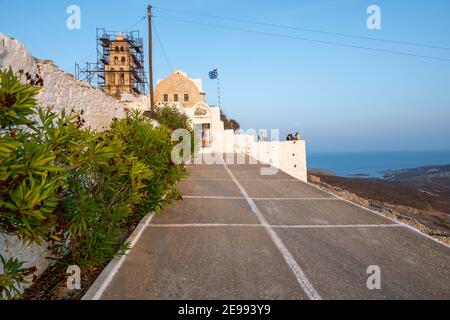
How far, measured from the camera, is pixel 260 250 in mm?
5148

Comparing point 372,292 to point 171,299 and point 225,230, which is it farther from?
point 225,230

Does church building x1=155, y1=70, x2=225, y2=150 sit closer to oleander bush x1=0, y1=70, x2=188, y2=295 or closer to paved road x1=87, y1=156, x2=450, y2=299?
paved road x1=87, y1=156, x2=450, y2=299

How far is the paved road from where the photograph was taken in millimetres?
3828

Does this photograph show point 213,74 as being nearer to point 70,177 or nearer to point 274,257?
point 274,257

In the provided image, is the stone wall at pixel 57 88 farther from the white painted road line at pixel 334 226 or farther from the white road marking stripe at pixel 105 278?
the white painted road line at pixel 334 226

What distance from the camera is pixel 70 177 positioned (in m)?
3.83

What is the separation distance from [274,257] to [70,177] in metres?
3.38

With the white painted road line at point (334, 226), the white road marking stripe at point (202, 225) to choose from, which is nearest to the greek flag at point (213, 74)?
the white road marking stripe at point (202, 225)

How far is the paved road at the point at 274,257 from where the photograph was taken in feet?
12.6

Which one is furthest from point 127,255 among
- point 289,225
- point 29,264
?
point 289,225

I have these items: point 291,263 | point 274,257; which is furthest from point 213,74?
point 291,263

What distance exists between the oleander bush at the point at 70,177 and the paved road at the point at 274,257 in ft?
1.97

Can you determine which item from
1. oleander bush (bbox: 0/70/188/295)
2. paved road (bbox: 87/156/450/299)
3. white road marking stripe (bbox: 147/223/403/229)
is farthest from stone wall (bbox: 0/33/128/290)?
white road marking stripe (bbox: 147/223/403/229)
